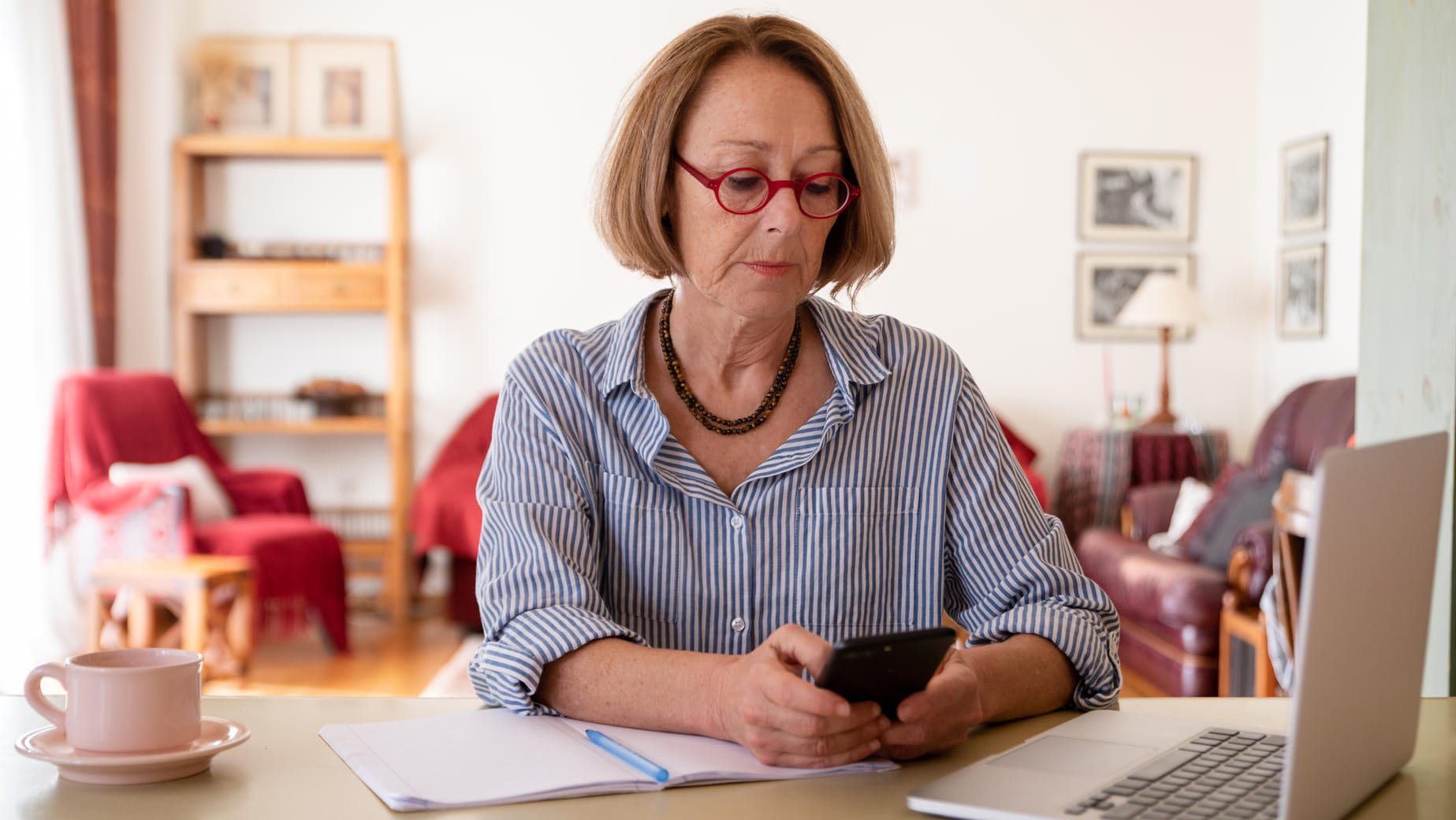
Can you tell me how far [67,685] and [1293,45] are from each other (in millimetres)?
5750

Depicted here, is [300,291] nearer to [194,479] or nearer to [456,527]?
[194,479]

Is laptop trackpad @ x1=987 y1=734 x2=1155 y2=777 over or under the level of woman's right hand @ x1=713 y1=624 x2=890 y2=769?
under

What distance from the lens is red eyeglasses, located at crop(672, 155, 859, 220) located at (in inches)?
46.1

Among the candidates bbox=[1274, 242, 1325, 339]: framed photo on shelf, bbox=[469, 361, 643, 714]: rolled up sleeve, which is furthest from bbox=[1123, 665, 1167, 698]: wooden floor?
bbox=[469, 361, 643, 714]: rolled up sleeve

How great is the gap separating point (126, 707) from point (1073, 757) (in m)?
0.63

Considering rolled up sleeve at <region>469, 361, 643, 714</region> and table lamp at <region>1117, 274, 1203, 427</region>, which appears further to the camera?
table lamp at <region>1117, 274, 1203, 427</region>

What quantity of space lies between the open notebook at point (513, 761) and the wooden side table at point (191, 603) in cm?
322

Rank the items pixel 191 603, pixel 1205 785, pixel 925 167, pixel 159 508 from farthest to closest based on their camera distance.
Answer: pixel 925 167 < pixel 159 508 < pixel 191 603 < pixel 1205 785

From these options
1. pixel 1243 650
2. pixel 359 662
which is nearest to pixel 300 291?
pixel 359 662

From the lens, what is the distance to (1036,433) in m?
5.81

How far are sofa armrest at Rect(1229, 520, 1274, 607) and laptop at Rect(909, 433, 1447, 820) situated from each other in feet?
9.05

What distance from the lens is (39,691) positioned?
0.90 metres

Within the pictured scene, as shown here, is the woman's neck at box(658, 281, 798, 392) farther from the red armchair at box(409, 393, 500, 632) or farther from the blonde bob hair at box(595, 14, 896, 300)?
the red armchair at box(409, 393, 500, 632)

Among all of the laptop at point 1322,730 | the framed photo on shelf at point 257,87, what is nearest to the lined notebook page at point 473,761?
the laptop at point 1322,730
